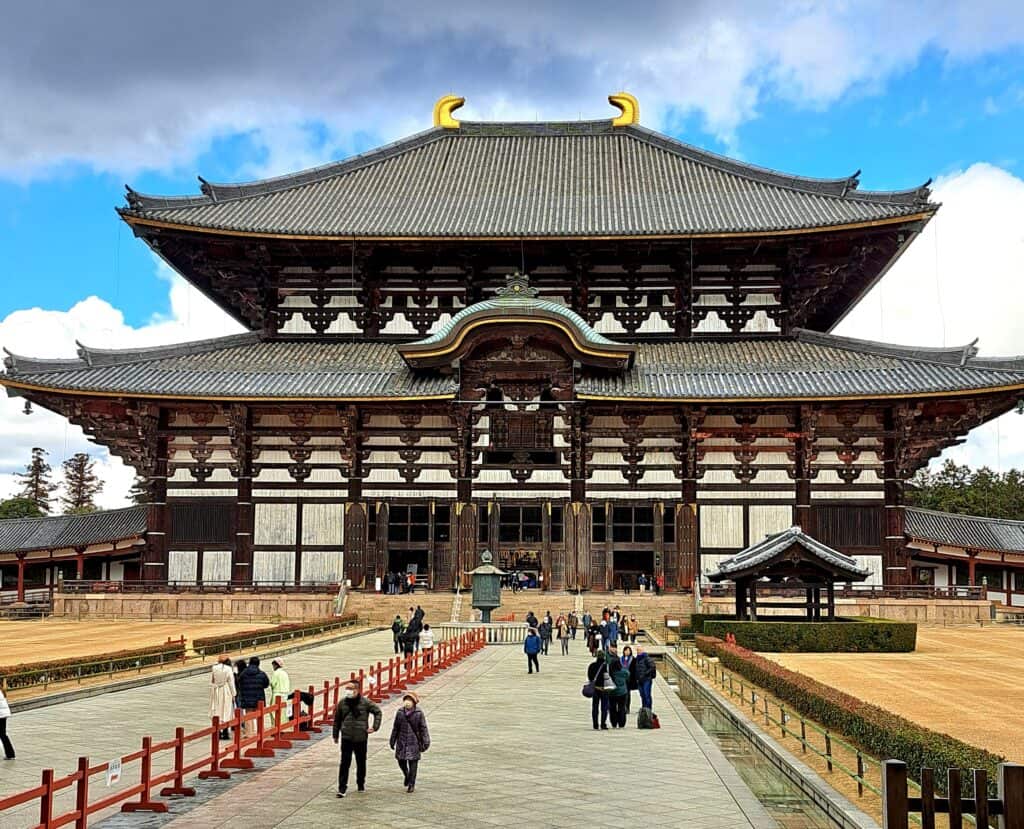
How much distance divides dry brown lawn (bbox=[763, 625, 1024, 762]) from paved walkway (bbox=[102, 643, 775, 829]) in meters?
3.97

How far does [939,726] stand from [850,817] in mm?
6558

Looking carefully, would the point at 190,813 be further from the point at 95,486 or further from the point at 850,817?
the point at 95,486

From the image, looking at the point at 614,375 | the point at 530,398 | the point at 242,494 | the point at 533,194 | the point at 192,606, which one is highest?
the point at 533,194

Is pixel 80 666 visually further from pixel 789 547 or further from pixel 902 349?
pixel 902 349

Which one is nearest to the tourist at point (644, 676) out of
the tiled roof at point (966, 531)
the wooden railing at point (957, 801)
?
the wooden railing at point (957, 801)

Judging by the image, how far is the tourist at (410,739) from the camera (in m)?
14.8

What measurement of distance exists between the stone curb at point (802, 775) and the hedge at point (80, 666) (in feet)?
46.2

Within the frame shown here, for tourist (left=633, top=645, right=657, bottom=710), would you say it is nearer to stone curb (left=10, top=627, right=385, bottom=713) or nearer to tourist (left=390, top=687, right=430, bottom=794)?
tourist (left=390, top=687, right=430, bottom=794)

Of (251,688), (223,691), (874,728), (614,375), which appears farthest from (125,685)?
(614,375)

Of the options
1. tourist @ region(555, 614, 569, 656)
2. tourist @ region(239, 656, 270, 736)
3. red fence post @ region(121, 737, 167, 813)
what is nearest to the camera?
red fence post @ region(121, 737, 167, 813)

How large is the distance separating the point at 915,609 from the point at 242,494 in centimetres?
2812

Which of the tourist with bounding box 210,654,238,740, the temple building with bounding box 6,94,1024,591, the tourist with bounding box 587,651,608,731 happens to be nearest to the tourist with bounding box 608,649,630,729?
the tourist with bounding box 587,651,608,731

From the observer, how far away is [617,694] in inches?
818

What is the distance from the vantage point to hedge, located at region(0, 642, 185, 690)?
24.3 m
